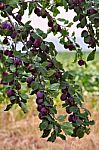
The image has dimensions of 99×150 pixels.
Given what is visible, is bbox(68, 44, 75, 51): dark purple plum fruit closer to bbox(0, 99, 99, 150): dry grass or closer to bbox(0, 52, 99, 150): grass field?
→ bbox(0, 52, 99, 150): grass field

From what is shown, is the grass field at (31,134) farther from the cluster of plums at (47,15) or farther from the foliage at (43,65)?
the foliage at (43,65)

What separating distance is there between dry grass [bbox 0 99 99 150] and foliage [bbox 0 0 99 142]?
1.47 meters

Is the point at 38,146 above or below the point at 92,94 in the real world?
above

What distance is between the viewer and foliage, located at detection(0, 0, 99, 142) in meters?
1.60

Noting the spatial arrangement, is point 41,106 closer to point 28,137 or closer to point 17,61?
point 17,61

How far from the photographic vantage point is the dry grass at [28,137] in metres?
3.50

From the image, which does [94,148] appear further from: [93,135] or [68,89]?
[68,89]

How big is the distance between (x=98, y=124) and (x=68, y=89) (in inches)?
98.4

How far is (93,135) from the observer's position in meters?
3.82

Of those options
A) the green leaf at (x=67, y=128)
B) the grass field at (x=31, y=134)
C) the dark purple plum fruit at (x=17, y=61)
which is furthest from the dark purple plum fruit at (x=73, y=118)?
the grass field at (x=31, y=134)

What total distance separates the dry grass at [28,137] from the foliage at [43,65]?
1475 millimetres

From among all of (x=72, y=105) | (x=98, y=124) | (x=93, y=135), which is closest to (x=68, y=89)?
(x=72, y=105)

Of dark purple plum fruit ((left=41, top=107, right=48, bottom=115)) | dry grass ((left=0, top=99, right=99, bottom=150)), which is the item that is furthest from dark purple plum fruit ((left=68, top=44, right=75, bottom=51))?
dry grass ((left=0, top=99, right=99, bottom=150))

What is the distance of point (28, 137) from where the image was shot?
157 inches
